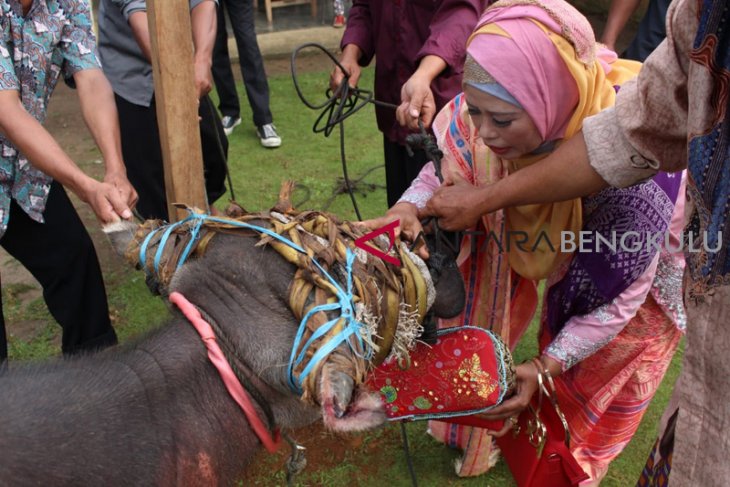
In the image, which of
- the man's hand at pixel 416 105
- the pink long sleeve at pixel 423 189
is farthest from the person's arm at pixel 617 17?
the pink long sleeve at pixel 423 189

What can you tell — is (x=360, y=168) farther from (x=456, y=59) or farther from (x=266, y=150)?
(x=456, y=59)

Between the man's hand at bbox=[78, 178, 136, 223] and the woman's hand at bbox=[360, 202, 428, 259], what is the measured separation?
0.76m

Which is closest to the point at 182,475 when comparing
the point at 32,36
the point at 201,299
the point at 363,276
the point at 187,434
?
the point at 187,434

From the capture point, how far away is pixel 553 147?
215cm

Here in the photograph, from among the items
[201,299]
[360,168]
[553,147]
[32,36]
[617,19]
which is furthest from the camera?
[360,168]

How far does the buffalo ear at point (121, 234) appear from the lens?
1867 mm

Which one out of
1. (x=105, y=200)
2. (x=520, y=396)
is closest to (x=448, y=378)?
(x=520, y=396)

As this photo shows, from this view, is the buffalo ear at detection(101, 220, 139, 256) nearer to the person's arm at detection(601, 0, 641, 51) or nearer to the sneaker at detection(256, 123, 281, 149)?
the person's arm at detection(601, 0, 641, 51)

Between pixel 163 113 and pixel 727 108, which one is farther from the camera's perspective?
pixel 163 113

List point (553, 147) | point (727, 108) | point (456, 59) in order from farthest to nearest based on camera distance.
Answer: point (456, 59) < point (553, 147) < point (727, 108)

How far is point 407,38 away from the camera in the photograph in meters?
3.17

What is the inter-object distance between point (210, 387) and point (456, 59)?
1901 mm

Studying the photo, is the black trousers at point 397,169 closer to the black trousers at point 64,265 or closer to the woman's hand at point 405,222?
the woman's hand at point 405,222

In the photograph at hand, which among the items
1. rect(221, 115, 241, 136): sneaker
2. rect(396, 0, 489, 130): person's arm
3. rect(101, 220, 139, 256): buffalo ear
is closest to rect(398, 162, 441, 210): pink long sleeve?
rect(396, 0, 489, 130): person's arm
